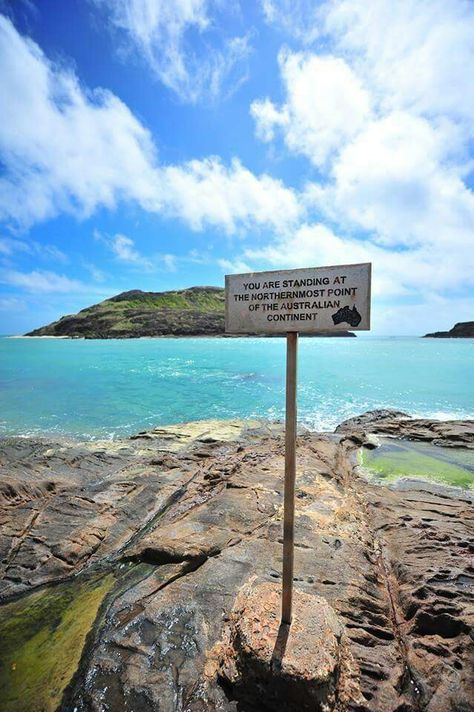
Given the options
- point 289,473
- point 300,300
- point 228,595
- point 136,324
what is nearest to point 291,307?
point 300,300

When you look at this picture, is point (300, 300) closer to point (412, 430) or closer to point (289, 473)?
point (289, 473)

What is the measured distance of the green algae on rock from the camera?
12.9 ft

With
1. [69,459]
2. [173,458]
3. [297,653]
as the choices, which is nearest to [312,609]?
[297,653]

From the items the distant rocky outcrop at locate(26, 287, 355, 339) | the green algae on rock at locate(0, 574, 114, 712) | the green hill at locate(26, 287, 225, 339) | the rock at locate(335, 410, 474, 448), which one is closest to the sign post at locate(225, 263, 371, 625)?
the green algae on rock at locate(0, 574, 114, 712)

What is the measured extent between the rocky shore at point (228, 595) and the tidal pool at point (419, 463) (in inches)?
112

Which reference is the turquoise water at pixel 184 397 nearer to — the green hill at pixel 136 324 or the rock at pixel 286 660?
the rock at pixel 286 660

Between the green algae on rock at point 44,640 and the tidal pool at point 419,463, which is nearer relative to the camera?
the green algae on rock at point 44,640

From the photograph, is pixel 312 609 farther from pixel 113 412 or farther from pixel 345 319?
pixel 113 412

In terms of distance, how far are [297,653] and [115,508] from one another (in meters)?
6.05

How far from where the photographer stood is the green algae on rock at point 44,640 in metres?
3.92

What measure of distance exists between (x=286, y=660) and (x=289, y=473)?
5.95 feet

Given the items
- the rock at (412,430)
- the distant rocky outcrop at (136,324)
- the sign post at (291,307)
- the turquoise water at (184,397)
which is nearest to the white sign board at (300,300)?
the sign post at (291,307)

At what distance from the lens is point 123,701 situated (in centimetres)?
370

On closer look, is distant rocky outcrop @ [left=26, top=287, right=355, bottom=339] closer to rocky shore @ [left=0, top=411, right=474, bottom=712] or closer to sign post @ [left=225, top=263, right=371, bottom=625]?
rocky shore @ [left=0, top=411, right=474, bottom=712]
